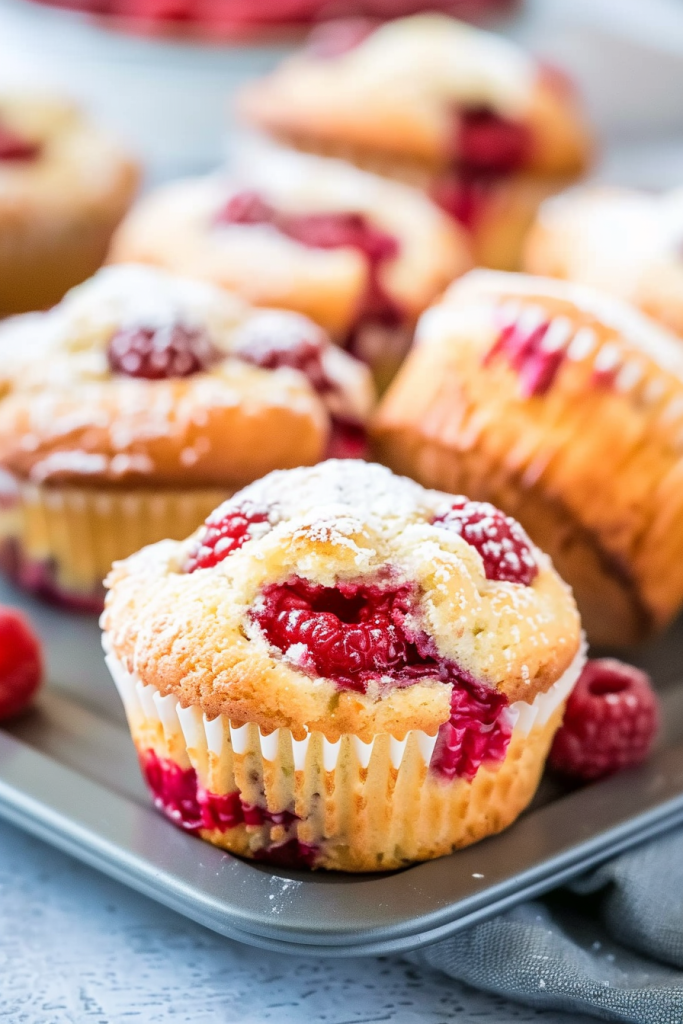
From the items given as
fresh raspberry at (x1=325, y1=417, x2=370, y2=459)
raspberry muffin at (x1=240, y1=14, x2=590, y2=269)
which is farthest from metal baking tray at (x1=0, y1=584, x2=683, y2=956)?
raspberry muffin at (x1=240, y1=14, x2=590, y2=269)

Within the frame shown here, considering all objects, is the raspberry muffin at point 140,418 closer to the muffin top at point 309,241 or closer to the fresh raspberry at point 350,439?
the fresh raspberry at point 350,439

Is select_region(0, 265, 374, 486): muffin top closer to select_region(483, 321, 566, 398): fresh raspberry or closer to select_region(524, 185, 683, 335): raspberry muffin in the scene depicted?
select_region(483, 321, 566, 398): fresh raspberry

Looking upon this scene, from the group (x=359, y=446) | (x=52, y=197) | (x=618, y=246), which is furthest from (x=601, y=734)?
(x=52, y=197)

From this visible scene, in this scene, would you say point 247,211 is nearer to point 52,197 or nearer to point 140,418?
point 52,197

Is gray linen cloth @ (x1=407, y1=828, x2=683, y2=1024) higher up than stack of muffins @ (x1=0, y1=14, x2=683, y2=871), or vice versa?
stack of muffins @ (x1=0, y1=14, x2=683, y2=871)

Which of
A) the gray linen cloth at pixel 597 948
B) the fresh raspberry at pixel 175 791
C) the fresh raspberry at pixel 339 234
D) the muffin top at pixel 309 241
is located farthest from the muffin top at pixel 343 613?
the fresh raspberry at pixel 339 234

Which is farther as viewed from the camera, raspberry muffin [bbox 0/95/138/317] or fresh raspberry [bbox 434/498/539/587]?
raspberry muffin [bbox 0/95/138/317]
